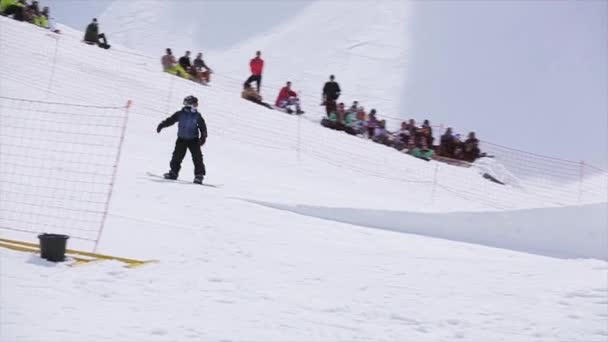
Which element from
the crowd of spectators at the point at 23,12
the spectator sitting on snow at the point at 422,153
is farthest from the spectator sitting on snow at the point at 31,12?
the spectator sitting on snow at the point at 422,153

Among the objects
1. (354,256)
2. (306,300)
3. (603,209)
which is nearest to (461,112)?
(603,209)

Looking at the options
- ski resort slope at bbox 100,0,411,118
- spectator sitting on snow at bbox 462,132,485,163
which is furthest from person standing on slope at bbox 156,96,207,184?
ski resort slope at bbox 100,0,411,118

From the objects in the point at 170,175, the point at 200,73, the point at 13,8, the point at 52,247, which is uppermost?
the point at 13,8

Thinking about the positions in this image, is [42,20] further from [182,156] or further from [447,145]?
[182,156]

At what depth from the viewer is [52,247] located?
5.73 meters

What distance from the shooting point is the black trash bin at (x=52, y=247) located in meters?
5.71

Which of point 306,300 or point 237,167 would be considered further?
point 237,167

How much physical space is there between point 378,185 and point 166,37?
24.4 meters

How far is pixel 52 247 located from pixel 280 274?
1.75 meters

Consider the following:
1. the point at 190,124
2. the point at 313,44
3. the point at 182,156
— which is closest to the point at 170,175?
the point at 182,156

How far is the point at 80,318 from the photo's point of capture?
14.8ft

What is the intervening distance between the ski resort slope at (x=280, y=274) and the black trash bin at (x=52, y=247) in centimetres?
8

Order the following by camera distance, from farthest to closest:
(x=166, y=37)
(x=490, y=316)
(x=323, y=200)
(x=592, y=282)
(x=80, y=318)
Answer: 1. (x=166, y=37)
2. (x=323, y=200)
3. (x=592, y=282)
4. (x=490, y=316)
5. (x=80, y=318)

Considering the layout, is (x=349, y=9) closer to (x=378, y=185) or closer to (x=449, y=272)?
(x=378, y=185)
